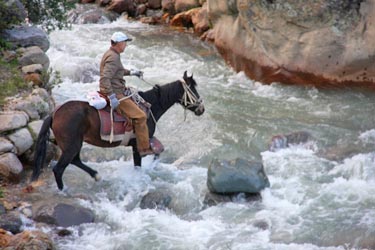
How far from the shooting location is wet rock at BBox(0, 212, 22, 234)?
7.44 metres

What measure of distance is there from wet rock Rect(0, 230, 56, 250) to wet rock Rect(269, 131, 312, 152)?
4.65 meters

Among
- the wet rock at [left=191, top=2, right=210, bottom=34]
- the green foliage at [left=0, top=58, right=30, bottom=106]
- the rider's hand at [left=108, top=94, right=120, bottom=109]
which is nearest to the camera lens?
the rider's hand at [left=108, top=94, right=120, bottom=109]

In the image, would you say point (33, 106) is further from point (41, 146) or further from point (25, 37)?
point (25, 37)

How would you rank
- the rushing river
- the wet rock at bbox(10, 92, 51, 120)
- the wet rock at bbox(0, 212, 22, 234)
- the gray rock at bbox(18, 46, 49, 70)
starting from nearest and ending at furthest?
1. the wet rock at bbox(0, 212, 22, 234)
2. the rushing river
3. the wet rock at bbox(10, 92, 51, 120)
4. the gray rock at bbox(18, 46, 49, 70)

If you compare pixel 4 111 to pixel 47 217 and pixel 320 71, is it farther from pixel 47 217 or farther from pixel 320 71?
pixel 320 71

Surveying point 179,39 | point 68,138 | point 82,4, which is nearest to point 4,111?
point 68,138

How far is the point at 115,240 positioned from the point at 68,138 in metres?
1.76

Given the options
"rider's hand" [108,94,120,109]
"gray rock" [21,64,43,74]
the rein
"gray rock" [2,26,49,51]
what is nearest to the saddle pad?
"rider's hand" [108,94,120,109]

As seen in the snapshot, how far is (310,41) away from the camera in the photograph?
1342 centimetres

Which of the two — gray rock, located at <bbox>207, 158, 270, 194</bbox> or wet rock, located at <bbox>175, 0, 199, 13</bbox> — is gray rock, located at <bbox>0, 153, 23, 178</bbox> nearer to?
gray rock, located at <bbox>207, 158, 270, 194</bbox>

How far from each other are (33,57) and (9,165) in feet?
11.9

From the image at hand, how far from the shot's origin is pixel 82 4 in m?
23.5

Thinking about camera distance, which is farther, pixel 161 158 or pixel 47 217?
pixel 161 158

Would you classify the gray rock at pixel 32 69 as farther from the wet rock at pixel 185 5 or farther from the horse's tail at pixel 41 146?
the wet rock at pixel 185 5
